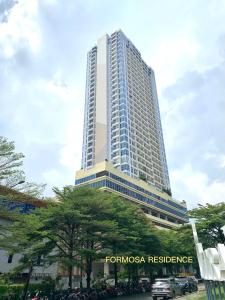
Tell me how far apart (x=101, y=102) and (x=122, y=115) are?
1074 cm

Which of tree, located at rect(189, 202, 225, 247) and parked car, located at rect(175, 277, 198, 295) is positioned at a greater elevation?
tree, located at rect(189, 202, 225, 247)

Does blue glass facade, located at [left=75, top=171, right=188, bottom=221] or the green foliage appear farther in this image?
blue glass facade, located at [left=75, top=171, right=188, bottom=221]

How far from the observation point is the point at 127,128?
87.3 metres

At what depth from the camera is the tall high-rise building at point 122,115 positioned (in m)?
86.2

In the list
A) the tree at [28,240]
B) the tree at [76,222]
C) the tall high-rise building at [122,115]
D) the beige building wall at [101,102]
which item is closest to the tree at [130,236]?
the tree at [76,222]

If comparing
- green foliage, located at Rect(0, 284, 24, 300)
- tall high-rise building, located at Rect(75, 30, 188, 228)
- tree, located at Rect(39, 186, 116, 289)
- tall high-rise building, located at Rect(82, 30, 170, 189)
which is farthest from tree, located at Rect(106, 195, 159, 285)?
tall high-rise building, located at Rect(82, 30, 170, 189)

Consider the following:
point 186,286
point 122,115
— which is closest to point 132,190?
point 122,115

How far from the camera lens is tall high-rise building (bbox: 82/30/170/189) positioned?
86250 millimetres

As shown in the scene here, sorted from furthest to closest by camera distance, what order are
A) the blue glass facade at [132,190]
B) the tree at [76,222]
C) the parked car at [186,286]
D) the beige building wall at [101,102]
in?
the beige building wall at [101,102]
the blue glass facade at [132,190]
the parked car at [186,286]
the tree at [76,222]

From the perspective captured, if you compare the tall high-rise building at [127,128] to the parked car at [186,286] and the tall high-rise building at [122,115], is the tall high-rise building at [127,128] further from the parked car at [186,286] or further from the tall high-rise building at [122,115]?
the parked car at [186,286]

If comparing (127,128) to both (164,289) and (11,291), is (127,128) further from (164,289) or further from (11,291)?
(11,291)

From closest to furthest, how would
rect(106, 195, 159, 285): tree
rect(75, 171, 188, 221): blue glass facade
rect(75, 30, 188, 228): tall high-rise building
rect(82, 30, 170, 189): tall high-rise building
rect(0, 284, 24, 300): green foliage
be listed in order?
rect(0, 284, 24, 300): green foliage, rect(106, 195, 159, 285): tree, rect(75, 171, 188, 221): blue glass facade, rect(75, 30, 188, 228): tall high-rise building, rect(82, 30, 170, 189): tall high-rise building

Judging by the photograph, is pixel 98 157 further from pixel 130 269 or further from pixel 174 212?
pixel 130 269

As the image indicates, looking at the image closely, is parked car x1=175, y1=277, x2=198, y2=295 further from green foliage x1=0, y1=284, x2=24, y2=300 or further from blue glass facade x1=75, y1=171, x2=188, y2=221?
blue glass facade x1=75, y1=171, x2=188, y2=221
